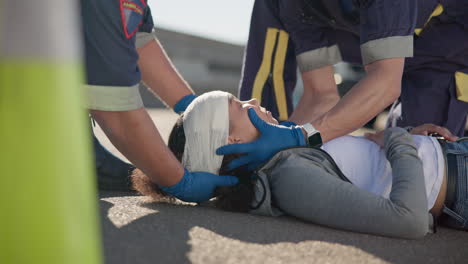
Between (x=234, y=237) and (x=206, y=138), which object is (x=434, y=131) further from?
(x=234, y=237)

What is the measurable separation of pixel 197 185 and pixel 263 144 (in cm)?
30

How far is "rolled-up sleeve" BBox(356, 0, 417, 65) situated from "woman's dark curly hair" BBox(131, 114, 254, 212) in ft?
2.68

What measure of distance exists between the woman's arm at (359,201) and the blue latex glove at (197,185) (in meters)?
0.22

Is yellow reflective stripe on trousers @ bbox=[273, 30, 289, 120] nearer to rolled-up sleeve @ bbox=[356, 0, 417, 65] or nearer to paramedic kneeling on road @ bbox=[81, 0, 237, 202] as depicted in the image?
rolled-up sleeve @ bbox=[356, 0, 417, 65]

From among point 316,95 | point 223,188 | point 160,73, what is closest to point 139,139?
point 223,188

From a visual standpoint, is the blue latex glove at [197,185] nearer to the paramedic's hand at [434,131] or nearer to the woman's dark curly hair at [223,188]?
the woman's dark curly hair at [223,188]

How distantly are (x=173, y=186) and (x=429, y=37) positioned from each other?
1757 mm

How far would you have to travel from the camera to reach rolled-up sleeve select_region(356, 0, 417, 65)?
2.31 metres

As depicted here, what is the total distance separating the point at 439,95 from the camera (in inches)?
120

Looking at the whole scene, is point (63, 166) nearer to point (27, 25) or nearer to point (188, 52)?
point (27, 25)

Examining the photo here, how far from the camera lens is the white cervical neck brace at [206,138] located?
6.79 feet

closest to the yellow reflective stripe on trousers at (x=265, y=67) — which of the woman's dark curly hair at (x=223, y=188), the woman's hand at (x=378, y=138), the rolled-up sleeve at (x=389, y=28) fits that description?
the rolled-up sleeve at (x=389, y=28)

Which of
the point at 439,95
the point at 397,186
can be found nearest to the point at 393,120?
the point at 439,95

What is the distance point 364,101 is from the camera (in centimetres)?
231
